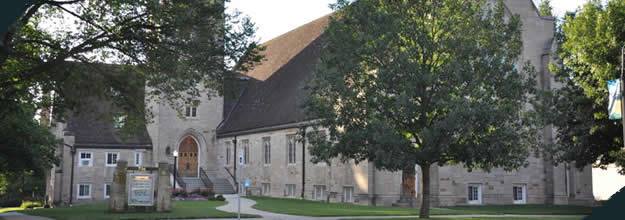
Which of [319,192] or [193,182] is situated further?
[193,182]

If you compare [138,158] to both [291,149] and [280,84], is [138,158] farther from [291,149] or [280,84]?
[291,149]

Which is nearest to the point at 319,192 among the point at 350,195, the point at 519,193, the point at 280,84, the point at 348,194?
the point at 348,194

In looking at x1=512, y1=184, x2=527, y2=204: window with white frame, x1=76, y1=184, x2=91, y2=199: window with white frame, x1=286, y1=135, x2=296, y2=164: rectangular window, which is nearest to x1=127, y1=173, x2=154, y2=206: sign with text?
x1=286, y1=135, x2=296, y2=164: rectangular window

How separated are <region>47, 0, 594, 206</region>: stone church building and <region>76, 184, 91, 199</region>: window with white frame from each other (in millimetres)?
69

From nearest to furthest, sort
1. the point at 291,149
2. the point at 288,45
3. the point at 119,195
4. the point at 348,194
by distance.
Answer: the point at 119,195 < the point at 348,194 < the point at 291,149 < the point at 288,45

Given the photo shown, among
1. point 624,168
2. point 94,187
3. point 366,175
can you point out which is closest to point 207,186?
point 94,187

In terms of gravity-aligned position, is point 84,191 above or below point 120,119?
below

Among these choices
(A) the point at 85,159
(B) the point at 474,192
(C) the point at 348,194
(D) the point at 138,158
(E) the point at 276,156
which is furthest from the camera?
(D) the point at 138,158

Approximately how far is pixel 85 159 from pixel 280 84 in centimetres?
1497

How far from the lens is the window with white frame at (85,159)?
158ft

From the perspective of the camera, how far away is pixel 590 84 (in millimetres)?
29406

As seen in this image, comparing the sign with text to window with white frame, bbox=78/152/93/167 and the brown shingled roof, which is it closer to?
the brown shingled roof

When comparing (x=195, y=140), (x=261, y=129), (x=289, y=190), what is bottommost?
(x=289, y=190)

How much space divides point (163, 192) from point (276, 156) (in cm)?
1829
